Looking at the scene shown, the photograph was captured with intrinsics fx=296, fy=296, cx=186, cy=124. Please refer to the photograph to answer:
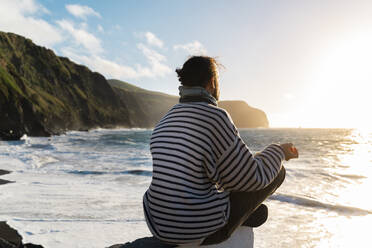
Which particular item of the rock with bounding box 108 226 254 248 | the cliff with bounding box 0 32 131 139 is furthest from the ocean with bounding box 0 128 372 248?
the cliff with bounding box 0 32 131 139

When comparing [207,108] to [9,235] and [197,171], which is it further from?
[9,235]

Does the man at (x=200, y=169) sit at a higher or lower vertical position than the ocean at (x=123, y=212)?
higher

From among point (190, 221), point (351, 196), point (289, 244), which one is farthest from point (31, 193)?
point (351, 196)

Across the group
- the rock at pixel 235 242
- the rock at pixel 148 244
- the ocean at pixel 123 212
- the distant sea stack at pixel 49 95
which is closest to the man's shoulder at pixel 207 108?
the rock at pixel 235 242

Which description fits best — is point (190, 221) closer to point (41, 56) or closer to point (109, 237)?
point (109, 237)

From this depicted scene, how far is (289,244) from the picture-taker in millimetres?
4023

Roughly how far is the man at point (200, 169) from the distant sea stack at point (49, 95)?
43.7 metres

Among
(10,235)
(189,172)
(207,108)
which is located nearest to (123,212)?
(10,235)

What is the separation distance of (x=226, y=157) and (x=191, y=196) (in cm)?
32

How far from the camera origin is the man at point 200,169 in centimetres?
181

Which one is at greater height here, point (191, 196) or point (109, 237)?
point (191, 196)

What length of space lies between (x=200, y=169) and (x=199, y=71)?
27.1 inches

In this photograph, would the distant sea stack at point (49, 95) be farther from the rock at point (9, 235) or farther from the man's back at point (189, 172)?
the man's back at point (189, 172)

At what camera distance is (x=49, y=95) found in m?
81.1
